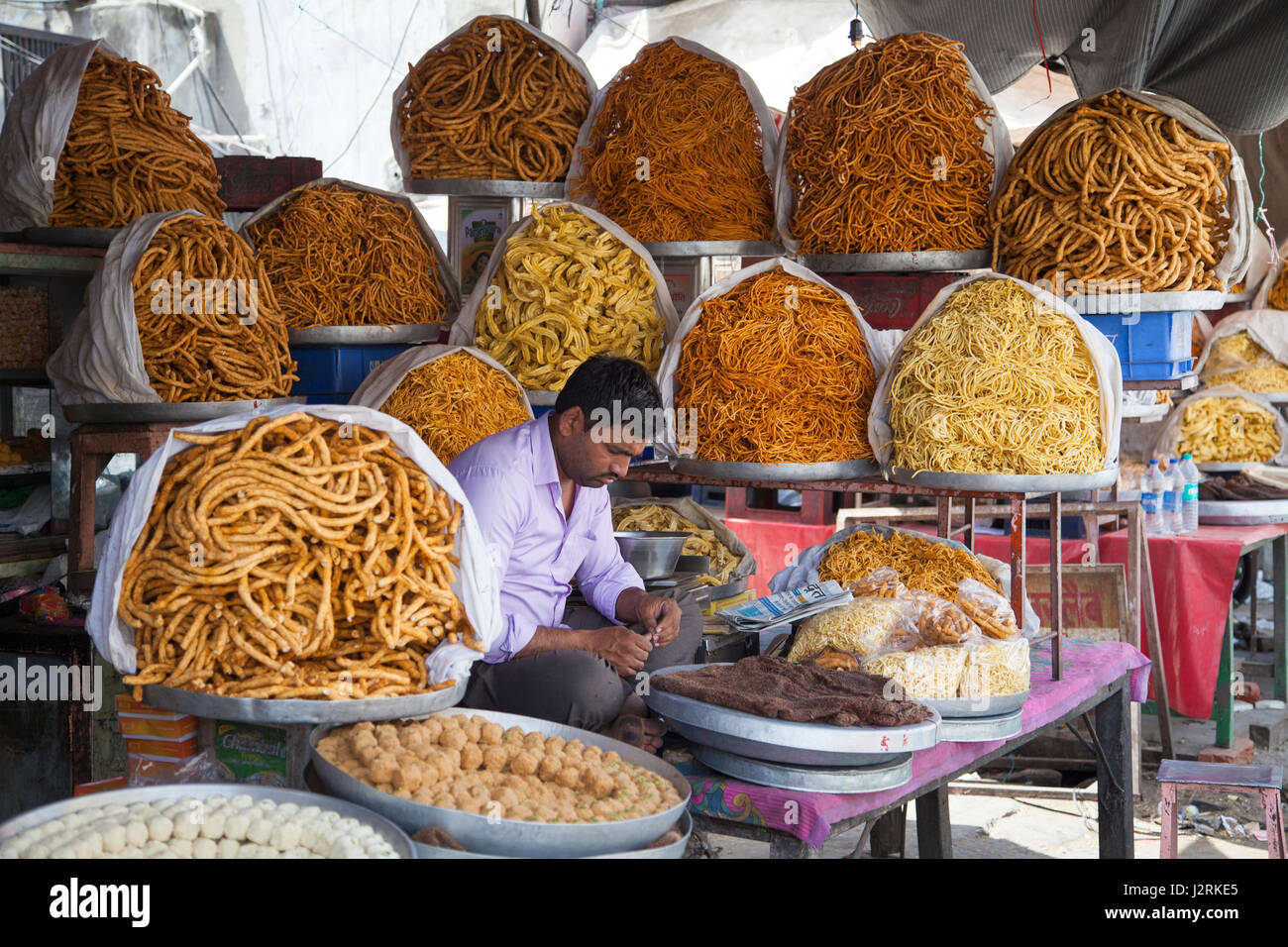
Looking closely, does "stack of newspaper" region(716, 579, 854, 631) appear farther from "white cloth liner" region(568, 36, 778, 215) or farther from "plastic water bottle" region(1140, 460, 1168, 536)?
"plastic water bottle" region(1140, 460, 1168, 536)

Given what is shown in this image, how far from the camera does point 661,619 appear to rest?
297cm

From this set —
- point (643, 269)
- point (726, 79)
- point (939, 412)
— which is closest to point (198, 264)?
point (643, 269)

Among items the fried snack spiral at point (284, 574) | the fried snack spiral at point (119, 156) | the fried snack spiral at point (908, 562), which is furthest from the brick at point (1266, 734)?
the fried snack spiral at point (119, 156)

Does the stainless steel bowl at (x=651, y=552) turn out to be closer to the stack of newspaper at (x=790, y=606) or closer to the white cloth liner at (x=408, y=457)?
the stack of newspaper at (x=790, y=606)

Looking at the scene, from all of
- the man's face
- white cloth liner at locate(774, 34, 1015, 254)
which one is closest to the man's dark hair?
the man's face

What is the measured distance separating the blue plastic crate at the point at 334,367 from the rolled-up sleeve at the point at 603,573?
1.45 m

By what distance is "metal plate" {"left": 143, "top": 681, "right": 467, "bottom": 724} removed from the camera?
1.99 meters

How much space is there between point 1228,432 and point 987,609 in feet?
13.7

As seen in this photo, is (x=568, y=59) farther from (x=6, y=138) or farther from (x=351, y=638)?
(x=351, y=638)

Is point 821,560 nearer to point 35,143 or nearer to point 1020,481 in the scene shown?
point 1020,481

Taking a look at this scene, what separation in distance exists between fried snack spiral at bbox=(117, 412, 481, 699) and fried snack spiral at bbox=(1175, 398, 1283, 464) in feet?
17.4

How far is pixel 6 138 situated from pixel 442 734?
272 cm

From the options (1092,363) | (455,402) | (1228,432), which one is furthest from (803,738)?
(1228,432)

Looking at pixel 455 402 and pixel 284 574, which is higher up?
pixel 455 402
